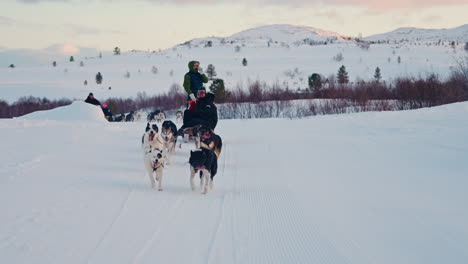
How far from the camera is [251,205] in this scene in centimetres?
585

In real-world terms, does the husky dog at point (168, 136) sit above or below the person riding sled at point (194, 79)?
below

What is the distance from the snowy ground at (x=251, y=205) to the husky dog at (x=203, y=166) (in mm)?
227

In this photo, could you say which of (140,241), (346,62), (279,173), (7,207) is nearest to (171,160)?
(279,173)

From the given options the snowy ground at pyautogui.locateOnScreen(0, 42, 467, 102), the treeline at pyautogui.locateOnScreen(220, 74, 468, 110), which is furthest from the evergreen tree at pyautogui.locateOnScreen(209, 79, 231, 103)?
the snowy ground at pyautogui.locateOnScreen(0, 42, 467, 102)

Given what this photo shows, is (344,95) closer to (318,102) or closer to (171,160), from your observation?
(318,102)

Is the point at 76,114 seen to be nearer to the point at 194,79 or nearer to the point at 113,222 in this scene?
the point at 194,79

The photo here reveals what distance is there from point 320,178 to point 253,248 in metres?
3.41

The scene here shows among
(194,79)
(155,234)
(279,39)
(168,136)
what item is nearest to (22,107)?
(194,79)

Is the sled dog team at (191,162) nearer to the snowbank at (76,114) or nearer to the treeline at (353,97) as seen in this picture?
the snowbank at (76,114)

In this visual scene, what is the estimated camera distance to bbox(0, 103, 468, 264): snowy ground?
421 centimetres

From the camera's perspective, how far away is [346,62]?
69.7 meters

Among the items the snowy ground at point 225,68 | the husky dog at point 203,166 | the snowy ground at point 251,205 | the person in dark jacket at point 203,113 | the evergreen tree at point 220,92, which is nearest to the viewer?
the snowy ground at point 251,205

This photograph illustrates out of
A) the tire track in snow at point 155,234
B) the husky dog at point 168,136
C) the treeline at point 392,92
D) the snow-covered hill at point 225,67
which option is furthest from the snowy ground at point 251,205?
the snow-covered hill at point 225,67

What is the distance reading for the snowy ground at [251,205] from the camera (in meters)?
4.21
